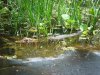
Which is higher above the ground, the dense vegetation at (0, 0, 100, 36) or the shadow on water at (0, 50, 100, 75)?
the dense vegetation at (0, 0, 100, 36)

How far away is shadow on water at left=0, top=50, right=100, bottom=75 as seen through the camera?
294cm

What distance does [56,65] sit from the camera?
3.13 metres

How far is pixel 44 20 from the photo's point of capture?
4.29 m

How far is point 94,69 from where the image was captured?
10.1 ft

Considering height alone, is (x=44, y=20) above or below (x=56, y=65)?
above

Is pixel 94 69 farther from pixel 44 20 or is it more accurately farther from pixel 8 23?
pixel 8 23

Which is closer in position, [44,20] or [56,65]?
[56,65]

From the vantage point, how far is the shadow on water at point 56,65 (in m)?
2.94

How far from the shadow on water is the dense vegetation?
85 cm

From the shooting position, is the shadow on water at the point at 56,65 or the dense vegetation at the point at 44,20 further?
the dense vegetation at the point at 44,20

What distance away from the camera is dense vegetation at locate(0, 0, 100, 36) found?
4121 mm

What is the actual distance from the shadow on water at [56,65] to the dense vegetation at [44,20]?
33.5 inches

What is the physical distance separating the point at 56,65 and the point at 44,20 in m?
1.29

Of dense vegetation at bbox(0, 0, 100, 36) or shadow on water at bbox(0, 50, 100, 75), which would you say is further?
dense vegetation at bbox(0, 0, 100, 36)
